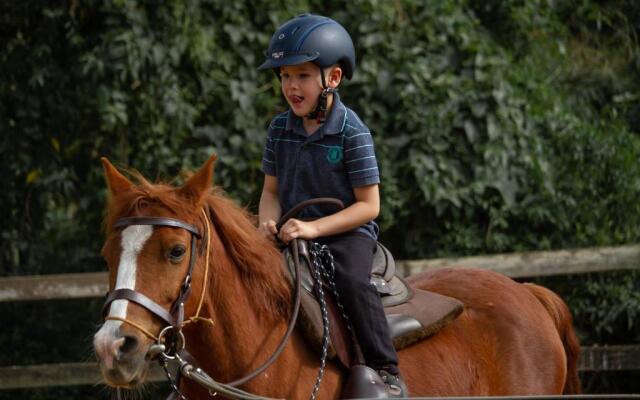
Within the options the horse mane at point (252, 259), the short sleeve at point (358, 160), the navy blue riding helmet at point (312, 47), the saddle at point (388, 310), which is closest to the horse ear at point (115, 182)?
the horse mane at point (252, 259)

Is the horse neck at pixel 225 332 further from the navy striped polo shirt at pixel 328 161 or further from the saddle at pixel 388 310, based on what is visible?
the navy striped polo shirt at pixel 328 161

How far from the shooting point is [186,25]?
8.29 metres

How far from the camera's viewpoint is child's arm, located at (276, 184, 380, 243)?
425 cm

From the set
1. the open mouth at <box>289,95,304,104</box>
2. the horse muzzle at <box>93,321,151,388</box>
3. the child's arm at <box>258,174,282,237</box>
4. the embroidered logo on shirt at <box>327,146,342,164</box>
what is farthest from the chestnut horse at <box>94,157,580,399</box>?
the open mouth at <box>289,95,304,104</box>

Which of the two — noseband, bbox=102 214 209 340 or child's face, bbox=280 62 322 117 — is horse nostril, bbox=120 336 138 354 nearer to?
noseband, bbox=102 214 209 340

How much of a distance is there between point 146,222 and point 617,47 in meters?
7.71

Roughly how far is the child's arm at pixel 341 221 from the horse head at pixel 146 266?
0.45 metres

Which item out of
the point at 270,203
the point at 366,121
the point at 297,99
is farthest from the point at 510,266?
the point at 297,99

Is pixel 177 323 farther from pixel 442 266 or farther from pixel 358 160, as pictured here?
pixel 442 266

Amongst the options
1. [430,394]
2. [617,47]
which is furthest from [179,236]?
[617,47]

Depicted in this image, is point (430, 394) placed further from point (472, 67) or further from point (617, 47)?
point (617, 47)

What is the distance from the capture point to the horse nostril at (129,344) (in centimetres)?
347

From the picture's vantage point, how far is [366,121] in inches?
331

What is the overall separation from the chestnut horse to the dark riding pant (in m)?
0.17
